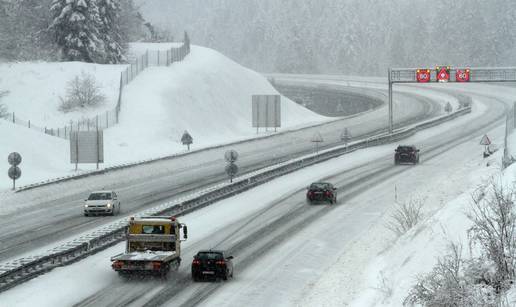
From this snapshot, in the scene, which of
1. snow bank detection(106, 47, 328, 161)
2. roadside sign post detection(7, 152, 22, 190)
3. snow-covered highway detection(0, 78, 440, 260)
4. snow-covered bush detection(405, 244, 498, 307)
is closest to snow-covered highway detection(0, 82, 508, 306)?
snow-covered highway detection(0, 78, 440, 260)

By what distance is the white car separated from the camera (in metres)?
42.3

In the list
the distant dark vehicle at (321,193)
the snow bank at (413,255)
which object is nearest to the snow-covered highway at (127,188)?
the distant dark vehicle at (321,193)

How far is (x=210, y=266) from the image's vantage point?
2884 centimetres

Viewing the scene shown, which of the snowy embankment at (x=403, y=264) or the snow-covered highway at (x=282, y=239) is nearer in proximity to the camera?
the snowy embankment at (x=403, y=264)

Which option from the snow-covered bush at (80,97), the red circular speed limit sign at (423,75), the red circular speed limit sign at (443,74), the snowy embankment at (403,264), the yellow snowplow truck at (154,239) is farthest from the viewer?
the red circular speed limit sign at (423,75)

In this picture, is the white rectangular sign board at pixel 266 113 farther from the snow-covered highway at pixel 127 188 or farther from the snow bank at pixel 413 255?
the snow bank at pixel 413 255

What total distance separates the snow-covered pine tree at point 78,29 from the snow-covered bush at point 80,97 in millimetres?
8074

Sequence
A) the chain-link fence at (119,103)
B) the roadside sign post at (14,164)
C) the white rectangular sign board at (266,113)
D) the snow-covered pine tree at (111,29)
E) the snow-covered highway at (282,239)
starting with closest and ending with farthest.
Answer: the snow-covered highway at (282,239), the roadside sign post at (14,164), the chain-link fence at (119,103), the white rectangular sign board at (266,113), the snow-covered pine tree at (111,29)

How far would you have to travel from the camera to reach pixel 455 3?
187125 millimetres

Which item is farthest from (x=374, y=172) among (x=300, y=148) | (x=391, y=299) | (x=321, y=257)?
(x=391, y=299)

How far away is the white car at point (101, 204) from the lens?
42281 millimetres

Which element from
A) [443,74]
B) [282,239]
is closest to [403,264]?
[282,239]

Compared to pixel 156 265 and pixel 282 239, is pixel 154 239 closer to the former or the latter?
pixel 156 265

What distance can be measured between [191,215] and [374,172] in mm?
21828
